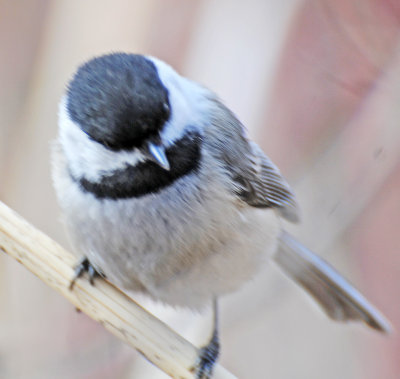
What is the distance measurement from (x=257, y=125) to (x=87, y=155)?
80 cm

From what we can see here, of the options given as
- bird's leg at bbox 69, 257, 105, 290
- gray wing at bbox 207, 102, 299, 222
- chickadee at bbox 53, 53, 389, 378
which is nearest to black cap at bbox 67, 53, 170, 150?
chickadee at bbox 53, 53, 389, 378

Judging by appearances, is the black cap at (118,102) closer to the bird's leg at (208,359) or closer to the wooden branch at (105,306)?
the wooden branch at (105,306)

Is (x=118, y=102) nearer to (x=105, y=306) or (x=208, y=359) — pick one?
(x=105, y=306)

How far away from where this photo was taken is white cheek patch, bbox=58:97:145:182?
1216mm

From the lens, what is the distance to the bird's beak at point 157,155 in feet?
3.84

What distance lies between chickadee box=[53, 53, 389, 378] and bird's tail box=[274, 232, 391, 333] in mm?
232

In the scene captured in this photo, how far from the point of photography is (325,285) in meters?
1.83

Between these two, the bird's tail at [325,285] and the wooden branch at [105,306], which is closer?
the wooden branch at [105,306]

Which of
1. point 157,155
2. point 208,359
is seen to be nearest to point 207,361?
point 208,359

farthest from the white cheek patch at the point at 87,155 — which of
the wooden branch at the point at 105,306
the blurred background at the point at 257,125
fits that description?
the blurred background at the point at 257,125

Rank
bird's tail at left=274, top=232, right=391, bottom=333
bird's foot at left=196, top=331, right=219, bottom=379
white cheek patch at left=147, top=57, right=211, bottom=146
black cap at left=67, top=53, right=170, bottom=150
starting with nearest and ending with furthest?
black cap at left=67, top=53, right=170, bottom=150, white cheek patch at left=147, top=57, right=211, bottom=146, bird's foot at left=196, top=331, right=219, bottom=379, bird's tail at left=274, top=232, right=391, bottom=333

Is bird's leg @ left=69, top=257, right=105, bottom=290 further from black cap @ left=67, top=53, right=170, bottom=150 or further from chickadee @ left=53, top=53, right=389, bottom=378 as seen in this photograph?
black cap @ left=67, top=53, right=170, bottom=150

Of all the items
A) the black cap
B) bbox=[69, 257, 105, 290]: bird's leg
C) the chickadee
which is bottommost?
bbox=[69, 257, 105, 290]: bird's leg

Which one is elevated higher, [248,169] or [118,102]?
[118,102]
